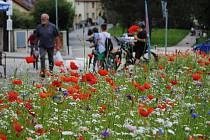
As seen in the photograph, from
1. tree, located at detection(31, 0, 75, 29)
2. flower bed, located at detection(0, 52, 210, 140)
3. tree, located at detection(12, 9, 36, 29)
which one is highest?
tree, located at detection(31, 0, 75, 29)

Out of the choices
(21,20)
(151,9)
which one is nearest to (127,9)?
(151,9)

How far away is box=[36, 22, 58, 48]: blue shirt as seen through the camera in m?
14.9

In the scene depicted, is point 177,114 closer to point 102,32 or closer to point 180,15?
point 102,32

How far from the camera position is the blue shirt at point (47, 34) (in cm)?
1494

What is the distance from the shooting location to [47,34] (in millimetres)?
14930

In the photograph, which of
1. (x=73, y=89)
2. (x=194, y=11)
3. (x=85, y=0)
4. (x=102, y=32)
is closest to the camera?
(x=73, y=89)

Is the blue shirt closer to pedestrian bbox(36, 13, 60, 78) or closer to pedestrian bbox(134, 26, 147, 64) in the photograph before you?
pedestrian bbox(36, 13, 60, 78)

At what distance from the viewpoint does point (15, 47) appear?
34.9 metres

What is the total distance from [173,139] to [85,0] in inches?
5142

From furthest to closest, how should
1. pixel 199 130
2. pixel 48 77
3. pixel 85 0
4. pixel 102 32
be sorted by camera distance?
pixel 85 0, pixel 102 32, pixel 48 77, pixel 199 130

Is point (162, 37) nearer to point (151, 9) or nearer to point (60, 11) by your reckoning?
point (151, 9)

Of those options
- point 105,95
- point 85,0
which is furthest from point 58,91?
point 85,0

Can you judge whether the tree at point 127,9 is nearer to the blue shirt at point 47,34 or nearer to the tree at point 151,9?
the tree at point 151,9

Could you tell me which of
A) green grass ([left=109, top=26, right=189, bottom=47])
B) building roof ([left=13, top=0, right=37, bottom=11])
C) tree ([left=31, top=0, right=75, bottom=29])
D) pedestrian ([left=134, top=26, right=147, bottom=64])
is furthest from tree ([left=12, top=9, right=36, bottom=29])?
pedestrian ([left=134, top=26, right=147, bottom=64])
